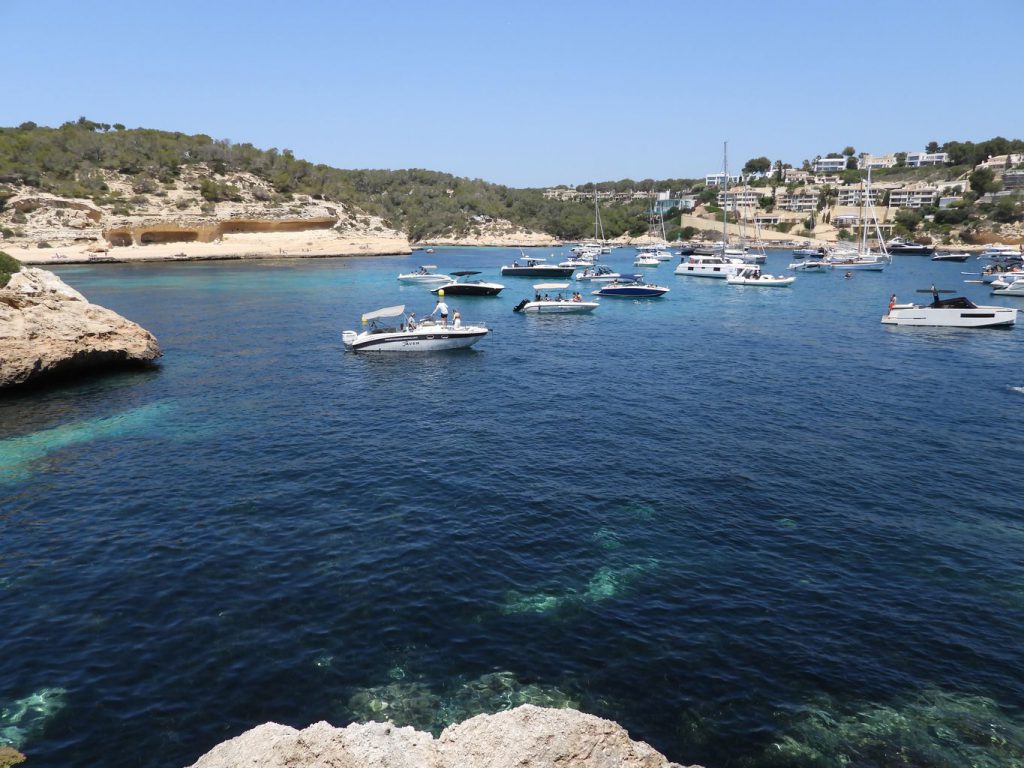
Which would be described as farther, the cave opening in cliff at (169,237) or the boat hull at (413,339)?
the cave opening in cliff at (169,237)

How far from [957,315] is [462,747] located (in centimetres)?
6331

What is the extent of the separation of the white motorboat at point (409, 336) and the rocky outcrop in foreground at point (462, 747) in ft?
126

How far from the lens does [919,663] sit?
14172mm

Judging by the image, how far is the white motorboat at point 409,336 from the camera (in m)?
45.5

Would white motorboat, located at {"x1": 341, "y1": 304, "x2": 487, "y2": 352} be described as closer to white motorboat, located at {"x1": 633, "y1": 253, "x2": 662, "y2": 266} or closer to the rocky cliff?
the rocky cliff

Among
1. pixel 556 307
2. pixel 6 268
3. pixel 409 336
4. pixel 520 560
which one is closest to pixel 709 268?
pixel 556 307

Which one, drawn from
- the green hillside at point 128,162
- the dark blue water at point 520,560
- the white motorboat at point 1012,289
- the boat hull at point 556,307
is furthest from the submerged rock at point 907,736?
the green hillside at point 128,162

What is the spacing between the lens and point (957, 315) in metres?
55.8

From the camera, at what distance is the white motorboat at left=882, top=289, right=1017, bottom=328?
181 ft

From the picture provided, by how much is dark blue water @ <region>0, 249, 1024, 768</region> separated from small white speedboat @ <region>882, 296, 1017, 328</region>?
1996cm

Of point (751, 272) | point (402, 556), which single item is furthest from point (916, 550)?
point (751, 272)

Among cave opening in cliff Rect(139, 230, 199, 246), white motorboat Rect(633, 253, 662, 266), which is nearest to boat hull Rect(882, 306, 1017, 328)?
white motorboat Rect(633, 253, 662, 266)

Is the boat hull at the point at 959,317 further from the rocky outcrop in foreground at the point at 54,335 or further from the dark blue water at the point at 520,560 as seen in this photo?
the rocky outcrop in foreground at the point at 54,335

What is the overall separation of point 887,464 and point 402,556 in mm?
19608
